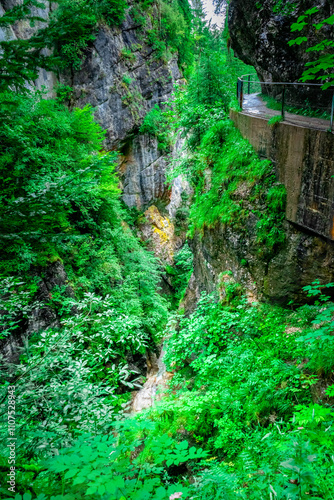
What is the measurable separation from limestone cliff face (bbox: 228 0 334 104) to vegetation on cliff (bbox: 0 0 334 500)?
131 cm

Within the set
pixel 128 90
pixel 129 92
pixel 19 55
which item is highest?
pixel 128 90

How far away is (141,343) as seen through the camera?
7047 millimetres

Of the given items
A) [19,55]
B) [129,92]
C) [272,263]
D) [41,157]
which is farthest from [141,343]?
[129,92]

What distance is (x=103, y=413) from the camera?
290 centimetres

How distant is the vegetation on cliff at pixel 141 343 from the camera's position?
229cm

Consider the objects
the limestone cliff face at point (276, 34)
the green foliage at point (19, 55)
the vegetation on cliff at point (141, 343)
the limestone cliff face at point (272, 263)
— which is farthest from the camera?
the limestone cliff face at point (276, 34)

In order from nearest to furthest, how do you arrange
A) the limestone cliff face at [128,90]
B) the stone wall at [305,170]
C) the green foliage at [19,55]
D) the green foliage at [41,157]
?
the green foliage at [19,55] < the stone wall at [305,170] < the green foliage at [41,157] < the limestone cliff face at [128,90]

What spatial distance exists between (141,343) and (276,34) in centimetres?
924

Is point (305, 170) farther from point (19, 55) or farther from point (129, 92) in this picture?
point (129, 92)

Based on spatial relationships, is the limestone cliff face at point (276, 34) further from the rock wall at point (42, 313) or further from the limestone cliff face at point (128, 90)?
the limestone cliff face at point (128, 90)

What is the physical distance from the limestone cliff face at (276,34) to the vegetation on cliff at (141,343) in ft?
4.30

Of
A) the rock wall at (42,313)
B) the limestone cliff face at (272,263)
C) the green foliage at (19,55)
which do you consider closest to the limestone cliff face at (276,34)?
the limestone cliff face at (272,263)

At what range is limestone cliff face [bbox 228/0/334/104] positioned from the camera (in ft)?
20.2

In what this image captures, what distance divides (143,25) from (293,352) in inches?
869
